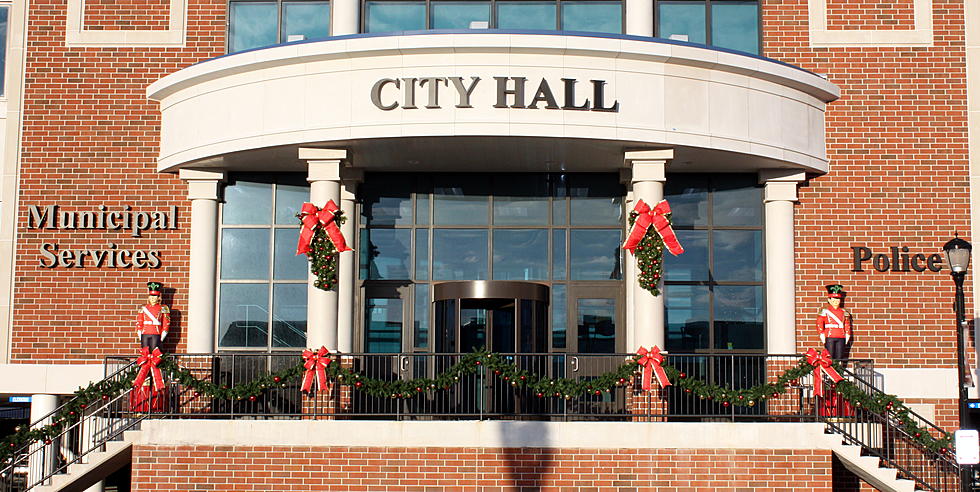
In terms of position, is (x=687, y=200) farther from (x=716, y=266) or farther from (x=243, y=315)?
(x=243, y=315)

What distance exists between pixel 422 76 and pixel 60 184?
6724 millimetres

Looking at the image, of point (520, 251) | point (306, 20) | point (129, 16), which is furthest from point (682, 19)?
point (129, 16)

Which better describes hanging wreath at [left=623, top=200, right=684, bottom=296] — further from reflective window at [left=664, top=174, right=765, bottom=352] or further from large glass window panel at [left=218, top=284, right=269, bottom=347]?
large glass window panel at [left=218, top=284, right=269, bottom=347]

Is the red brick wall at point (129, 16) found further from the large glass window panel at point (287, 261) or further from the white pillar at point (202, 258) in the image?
the large glass window panel at point (287, 261)

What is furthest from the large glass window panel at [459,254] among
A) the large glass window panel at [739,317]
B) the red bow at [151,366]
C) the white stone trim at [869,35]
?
the white stone trim at [869,35]

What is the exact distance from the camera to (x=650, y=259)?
57.8ft

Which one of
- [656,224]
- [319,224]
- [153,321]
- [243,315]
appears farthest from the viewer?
[243,315]

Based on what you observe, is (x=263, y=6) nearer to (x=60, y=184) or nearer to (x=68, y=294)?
(x=60, y=184)

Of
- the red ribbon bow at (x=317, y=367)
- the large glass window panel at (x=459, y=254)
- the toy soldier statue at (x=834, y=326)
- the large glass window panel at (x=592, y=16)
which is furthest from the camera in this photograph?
the large glass window panel at (x=592, y=16)

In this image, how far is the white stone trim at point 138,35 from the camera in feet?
65.9

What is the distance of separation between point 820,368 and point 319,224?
24.7 ft

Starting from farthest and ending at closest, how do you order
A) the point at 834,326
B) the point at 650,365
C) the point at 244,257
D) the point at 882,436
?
the point at 244,257
the point at 834,326
the point at 882,436
the point at 650,365

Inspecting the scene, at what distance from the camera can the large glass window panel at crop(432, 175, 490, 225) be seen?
791 inches

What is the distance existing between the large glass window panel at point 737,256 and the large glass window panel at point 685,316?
471 mm
